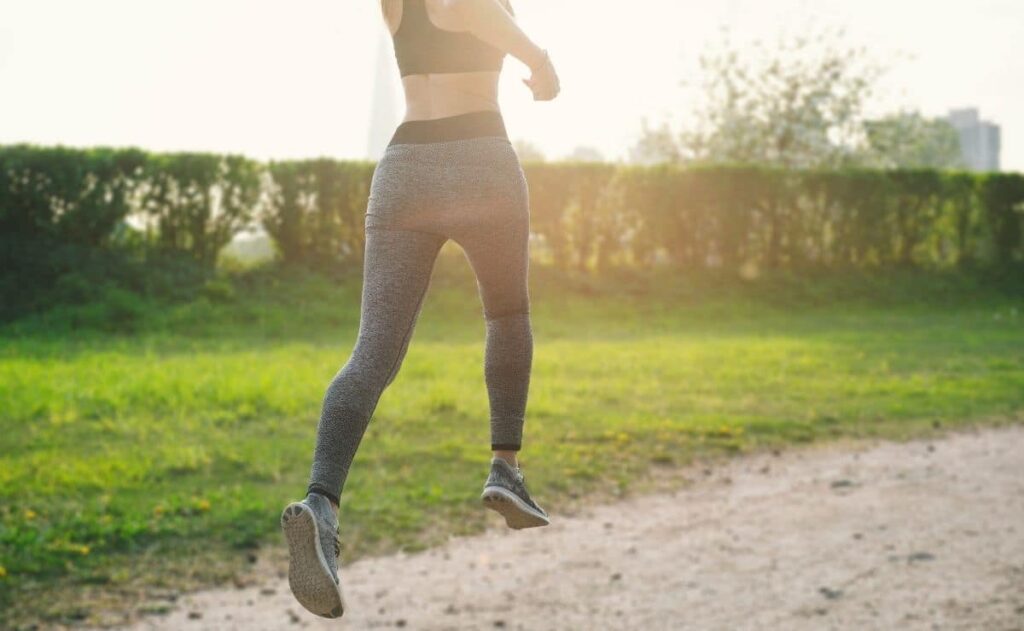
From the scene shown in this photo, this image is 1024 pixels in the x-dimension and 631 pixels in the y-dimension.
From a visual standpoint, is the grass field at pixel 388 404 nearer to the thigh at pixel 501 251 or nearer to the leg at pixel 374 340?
the leg at pixel 374 340

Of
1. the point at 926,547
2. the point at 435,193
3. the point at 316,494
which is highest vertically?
the point at 435,193

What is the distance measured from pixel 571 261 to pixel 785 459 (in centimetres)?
1076

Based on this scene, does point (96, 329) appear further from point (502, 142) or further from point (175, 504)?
point (502, 142)

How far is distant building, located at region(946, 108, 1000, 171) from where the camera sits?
124 m

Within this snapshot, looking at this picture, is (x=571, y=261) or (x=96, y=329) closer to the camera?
(x=96, y=329)

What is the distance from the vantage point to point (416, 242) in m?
2.03

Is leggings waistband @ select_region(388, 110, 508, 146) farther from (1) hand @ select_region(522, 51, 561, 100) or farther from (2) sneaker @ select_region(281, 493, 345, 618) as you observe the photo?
(2) sneaker @ select_region(281, 493, 345, 618)

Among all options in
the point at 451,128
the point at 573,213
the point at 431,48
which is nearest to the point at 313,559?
the point at 451,128

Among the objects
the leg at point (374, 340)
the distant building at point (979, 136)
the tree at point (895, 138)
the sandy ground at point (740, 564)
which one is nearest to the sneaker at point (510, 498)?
the leg at point (374, 340)

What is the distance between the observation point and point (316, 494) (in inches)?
80.7

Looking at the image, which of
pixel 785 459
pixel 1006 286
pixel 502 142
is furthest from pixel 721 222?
pixel 502 142

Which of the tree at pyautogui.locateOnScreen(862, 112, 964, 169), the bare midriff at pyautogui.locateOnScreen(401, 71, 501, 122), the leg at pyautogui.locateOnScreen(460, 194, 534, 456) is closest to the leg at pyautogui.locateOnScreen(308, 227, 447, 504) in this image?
the leg at pyautogui.locateOnScreen(460, 194, 534, 456)

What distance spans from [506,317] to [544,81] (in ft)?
1.66

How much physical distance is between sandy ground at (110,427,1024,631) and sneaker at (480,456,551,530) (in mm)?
9435
